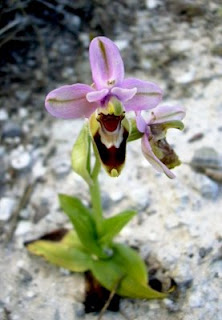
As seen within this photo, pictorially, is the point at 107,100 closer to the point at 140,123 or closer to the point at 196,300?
the point at 140,123

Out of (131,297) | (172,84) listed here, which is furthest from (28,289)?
(172,84)

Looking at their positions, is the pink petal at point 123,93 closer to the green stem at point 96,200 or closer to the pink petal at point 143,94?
the pink petal at point 143,94

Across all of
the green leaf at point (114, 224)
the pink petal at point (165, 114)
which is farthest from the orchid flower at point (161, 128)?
the green leaf at point (114, 224)

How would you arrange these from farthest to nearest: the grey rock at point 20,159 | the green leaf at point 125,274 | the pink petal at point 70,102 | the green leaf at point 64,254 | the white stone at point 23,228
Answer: the grey rock at point 20,159
the white stone at point 23,228
the green leaf at point 64,254
the green leaf at point 125,274
the pink petal at point 70,102

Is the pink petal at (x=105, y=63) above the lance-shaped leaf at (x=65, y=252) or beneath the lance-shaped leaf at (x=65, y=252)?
above

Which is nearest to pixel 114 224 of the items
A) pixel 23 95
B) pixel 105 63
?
pixel 105 63

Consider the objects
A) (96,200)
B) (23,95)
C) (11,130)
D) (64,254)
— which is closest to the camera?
(96,200)

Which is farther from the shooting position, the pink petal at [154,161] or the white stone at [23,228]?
the white stone at [23,228]
